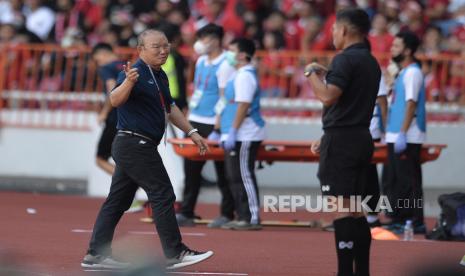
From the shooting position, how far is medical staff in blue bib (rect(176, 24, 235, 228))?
12.8 meters

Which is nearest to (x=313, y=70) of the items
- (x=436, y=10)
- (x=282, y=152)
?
(x=282, y=152)

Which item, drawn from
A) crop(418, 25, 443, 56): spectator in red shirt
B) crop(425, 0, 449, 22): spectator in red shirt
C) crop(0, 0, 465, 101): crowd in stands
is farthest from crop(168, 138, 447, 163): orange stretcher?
crop(425, 0, 449, 22): spectator in red shirt

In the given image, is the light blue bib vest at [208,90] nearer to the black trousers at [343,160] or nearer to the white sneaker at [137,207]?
the white sneaker at [137,207]

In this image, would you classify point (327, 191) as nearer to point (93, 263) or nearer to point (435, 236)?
point (93, 263)

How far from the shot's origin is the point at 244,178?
12367mm

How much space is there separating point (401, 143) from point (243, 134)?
5.77ft

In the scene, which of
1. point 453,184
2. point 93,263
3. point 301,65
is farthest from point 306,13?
point 93,263

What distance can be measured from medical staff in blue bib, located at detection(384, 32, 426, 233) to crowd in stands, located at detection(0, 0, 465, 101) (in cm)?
424

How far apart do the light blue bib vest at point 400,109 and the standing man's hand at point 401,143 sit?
4.9 inches

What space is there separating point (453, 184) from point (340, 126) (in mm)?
9345

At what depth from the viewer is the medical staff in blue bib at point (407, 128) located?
12133 mm

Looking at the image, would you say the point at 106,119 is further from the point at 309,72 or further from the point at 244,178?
the point at 309,72

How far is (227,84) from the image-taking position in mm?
12609

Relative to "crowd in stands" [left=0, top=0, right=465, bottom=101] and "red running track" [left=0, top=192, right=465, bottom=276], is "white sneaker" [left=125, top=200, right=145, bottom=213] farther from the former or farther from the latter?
"crowd in stands" [left=0, top=0, right=465, bottom=101]
